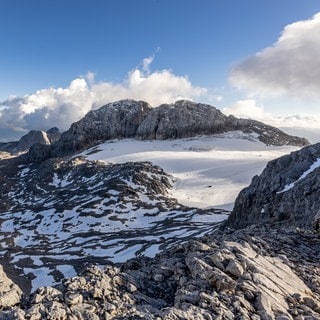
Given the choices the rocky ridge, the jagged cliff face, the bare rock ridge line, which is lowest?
the rocky ridge

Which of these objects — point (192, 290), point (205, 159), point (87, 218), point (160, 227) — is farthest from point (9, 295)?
point (205, 159)

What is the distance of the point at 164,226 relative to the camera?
198ft

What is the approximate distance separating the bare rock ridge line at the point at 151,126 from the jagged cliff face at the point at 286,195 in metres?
99.7

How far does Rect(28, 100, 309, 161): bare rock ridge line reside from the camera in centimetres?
15800

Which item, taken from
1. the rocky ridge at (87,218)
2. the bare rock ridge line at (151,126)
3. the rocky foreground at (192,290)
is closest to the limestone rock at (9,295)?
the rocky foreground at (192,290)

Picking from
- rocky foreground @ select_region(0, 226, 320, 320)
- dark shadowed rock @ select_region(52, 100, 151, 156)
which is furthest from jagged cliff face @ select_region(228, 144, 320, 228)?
dark shadowed rock @ select_region(52, 100, 151, 156)

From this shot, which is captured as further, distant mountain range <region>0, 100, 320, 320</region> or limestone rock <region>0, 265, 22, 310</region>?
distant mountain range <region>0, 100, 320, 320</region>

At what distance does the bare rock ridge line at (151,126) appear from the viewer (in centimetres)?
15800

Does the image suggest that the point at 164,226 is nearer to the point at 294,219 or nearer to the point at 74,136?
the point at 294,219

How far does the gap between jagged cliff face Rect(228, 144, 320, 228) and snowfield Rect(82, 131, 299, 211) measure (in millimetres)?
25784

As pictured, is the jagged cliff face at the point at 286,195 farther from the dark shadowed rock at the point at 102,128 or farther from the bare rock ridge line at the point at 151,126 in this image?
the dark shadowed rock at the point at 102,128

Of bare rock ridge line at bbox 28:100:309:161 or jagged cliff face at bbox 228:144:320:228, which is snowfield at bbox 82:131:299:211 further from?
jagged cliff face at bbox 228:144:320:228

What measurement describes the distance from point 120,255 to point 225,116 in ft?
412

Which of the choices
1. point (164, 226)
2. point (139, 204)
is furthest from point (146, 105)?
point (164, 226)
